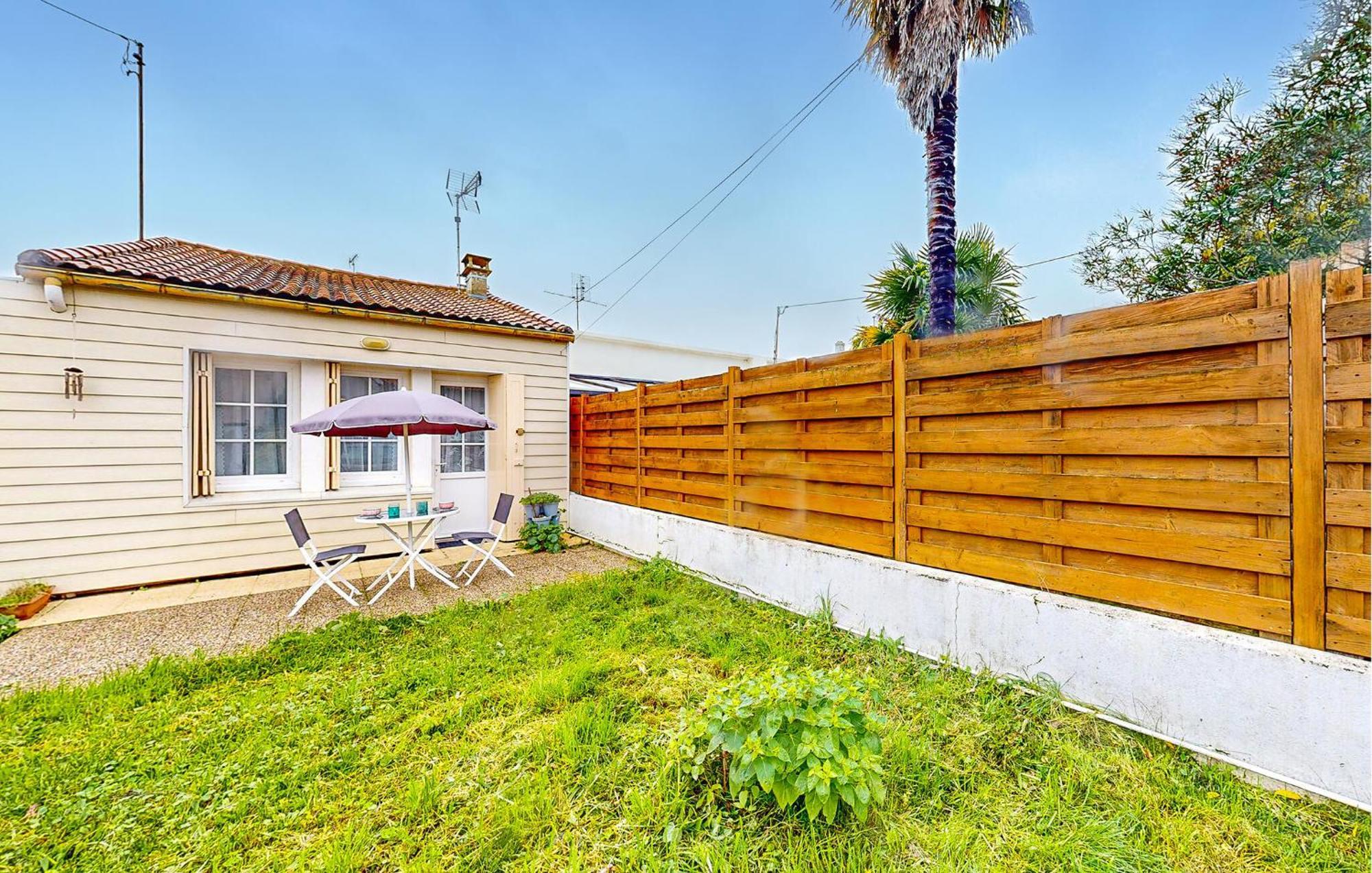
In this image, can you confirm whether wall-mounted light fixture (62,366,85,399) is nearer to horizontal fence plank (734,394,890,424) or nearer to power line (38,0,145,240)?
power line (38,0,145,240)

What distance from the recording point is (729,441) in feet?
17.7

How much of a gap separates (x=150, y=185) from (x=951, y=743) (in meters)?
17.1

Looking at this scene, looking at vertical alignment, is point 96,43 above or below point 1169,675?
above

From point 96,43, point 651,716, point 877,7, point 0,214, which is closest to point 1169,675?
point 651,716

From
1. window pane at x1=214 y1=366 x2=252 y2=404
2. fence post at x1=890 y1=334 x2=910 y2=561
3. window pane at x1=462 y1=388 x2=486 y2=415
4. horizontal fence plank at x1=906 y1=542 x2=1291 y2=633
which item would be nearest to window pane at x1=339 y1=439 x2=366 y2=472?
window pane at x1=214 y1=366 x2=252 y2=404

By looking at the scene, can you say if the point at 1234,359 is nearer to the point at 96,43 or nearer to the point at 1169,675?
the point at 1169,675

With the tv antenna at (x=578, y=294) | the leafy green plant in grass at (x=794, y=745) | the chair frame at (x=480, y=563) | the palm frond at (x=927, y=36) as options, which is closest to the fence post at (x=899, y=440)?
the leafy green plant in grass at (x=794, y=745)

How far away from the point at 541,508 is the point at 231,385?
430cm

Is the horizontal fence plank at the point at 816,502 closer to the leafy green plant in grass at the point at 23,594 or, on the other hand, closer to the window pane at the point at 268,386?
the window pane at the point at 268,386

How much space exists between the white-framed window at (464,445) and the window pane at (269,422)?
1947 mm

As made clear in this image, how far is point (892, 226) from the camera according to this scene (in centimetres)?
1083

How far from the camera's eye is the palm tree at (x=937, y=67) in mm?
6855

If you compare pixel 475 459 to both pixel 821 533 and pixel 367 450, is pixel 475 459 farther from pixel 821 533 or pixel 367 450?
pixel 821 533

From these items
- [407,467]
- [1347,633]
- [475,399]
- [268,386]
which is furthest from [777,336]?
[1347,633]
